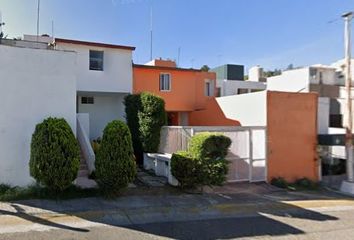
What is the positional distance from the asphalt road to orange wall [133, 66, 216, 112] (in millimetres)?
13189

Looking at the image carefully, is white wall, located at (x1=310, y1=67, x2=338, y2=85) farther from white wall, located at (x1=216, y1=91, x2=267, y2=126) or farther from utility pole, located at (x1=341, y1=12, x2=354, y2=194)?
utility pole, located at (x1=341, y1=12, x2=354, y2=194)

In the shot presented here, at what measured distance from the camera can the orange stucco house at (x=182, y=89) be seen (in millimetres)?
20797

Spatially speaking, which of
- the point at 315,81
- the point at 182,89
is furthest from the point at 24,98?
the point at 315,81

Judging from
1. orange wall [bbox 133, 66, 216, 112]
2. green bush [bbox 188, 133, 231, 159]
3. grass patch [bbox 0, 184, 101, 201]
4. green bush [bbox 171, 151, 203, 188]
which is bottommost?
grass patch [bbox 0, 184, 101, 201]

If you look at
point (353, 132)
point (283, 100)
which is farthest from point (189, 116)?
point (353, 132)

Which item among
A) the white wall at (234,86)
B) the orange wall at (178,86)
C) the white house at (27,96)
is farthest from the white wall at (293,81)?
the white house at (27,96)

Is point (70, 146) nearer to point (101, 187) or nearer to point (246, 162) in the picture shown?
point (101, 187)

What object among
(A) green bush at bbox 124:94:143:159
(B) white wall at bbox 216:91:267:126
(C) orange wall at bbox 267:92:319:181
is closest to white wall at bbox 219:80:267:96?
(B) white wall at bbox 216:91:267:126

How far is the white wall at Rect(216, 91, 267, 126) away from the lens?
14633 mm

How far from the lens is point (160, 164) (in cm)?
1371

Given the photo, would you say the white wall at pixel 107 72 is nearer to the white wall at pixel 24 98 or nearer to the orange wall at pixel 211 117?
the orange wall at pixel 211 117

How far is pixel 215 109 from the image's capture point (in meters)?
19.9

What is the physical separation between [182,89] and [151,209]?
1387cm

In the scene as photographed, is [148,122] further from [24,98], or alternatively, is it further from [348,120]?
[348,120]
